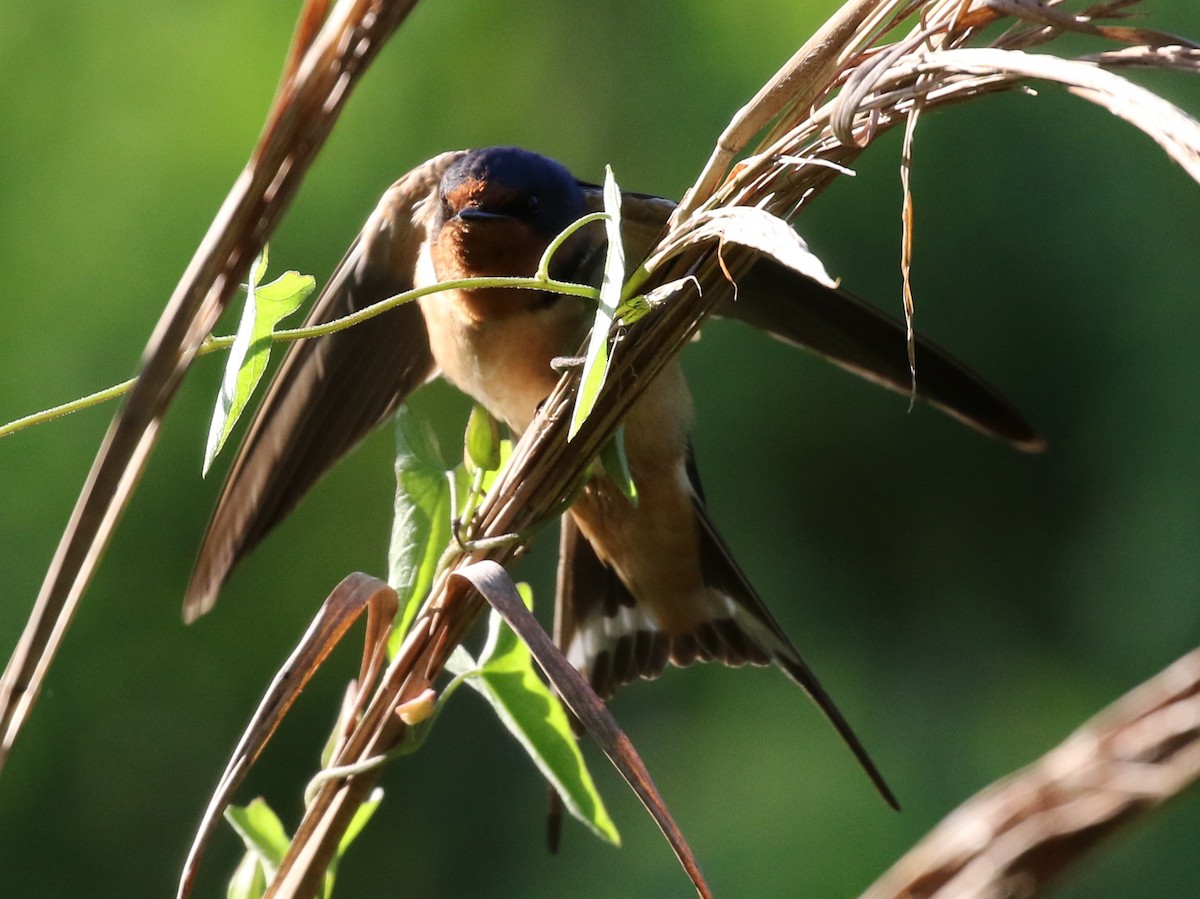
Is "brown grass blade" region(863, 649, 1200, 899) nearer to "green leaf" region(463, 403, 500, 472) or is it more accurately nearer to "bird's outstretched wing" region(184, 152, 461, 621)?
"green leaf" region(463, 403, 500, 472)

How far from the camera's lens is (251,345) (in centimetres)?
51

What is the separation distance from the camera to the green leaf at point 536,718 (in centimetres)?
66

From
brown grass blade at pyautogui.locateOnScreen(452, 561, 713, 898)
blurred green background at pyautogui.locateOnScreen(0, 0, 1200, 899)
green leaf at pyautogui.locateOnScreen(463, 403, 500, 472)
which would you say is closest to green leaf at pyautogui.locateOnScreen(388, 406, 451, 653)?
green leaf at pyautogui.locateOnScreen(463, 403, 500, 472)

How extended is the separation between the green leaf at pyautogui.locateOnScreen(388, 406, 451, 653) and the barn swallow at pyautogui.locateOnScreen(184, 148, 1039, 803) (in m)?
0.39

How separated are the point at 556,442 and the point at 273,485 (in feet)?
2.15

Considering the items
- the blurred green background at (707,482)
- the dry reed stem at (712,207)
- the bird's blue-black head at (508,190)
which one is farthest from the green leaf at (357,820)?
the blurred green background at (707,482)

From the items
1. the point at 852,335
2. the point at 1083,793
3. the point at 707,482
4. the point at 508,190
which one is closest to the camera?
the point at 1083,793

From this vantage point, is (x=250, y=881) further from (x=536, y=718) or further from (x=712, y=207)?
(x=712, y=207)

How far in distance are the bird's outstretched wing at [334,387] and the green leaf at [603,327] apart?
21.6 inches

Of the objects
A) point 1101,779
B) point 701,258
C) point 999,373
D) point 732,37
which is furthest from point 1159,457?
point 1101,779

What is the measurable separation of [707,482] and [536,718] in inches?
84.1

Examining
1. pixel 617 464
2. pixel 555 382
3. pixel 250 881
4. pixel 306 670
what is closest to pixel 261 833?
pixel 250 881

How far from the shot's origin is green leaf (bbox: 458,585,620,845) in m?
0.66

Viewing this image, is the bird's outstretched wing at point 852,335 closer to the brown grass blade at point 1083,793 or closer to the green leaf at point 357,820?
the green leaf at point 357,820
